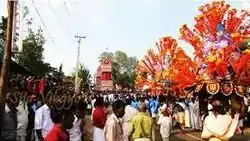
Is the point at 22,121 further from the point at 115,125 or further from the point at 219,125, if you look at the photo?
the point at 219,125

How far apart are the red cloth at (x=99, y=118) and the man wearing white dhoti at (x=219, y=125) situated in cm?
315

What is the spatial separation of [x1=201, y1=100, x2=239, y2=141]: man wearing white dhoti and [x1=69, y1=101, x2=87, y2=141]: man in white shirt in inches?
113

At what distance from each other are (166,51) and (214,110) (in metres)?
52.0

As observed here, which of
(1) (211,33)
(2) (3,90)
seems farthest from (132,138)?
(1) (211,33)

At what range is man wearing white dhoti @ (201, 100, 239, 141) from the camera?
32.1ft

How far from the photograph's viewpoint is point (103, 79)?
4881 cm

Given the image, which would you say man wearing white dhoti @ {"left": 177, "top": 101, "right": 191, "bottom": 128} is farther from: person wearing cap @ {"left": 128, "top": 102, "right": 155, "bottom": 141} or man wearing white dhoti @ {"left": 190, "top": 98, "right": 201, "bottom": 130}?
person wearing cap @ {"left": 128, "top": 102, "right": 155, "bottom": 141}

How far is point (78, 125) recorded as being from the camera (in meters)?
11.7

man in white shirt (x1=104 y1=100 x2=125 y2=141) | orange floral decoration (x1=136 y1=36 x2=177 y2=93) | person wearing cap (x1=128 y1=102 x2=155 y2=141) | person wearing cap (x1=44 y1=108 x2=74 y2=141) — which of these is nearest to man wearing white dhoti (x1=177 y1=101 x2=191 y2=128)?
person wearing cap (x1=128 y1=102 x2=155 y2=141)

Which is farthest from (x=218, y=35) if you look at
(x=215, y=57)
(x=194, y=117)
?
(x=194, y=117)

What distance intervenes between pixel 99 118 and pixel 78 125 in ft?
2.98

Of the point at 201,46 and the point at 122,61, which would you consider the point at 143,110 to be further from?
the point at 122,61

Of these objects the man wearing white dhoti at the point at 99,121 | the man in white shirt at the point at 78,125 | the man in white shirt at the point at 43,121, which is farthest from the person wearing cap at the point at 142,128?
the man in white shirt at the point at 43,121

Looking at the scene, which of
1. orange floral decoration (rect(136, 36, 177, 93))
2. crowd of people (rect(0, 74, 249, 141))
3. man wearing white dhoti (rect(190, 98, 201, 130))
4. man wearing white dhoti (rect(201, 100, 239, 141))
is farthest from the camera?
orange floral decoration (rect(136, 36, 177, 93))
